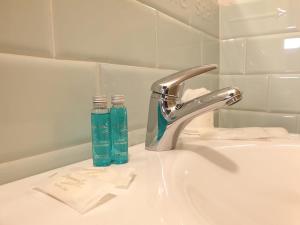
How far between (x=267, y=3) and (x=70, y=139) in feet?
2.34

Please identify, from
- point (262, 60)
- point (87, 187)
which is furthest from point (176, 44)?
point (87, 187)

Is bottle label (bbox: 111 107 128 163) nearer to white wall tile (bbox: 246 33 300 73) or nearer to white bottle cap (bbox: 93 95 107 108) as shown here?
white bottle cap (bbox: 93 95 107 108)

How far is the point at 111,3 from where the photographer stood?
46cm

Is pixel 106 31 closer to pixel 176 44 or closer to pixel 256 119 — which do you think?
Answer: pixel 176 44

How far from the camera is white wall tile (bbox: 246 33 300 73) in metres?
0.76

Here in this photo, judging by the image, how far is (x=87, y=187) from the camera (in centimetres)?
28

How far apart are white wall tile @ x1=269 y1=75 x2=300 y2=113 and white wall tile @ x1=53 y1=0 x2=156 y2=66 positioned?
0.43m

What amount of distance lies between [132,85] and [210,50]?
1.37 ft

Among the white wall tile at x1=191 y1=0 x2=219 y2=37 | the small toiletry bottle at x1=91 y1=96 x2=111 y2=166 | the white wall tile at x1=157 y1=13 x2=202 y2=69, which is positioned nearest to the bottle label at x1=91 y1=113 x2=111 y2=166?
the small toiletry bottle at x1=91 y1=96 x2=111 y2=166

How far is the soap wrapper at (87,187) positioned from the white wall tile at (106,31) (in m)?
0.17

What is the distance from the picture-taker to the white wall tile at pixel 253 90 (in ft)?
2.66

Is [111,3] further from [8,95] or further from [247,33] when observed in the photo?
[247,33]

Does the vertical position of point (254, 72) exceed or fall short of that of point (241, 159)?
it exceeds it

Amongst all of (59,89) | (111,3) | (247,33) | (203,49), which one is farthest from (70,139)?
(247,33)
